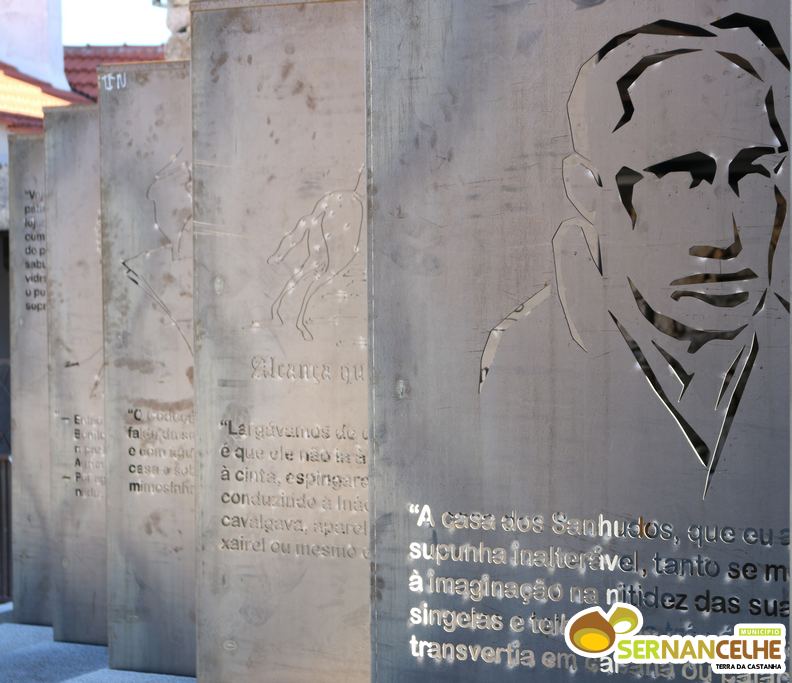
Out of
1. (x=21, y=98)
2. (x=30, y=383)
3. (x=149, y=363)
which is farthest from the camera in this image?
(x=21, y=98)

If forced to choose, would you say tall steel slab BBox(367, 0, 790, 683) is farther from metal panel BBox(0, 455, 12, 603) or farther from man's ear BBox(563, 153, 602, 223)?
metal panel BBox(0, 455, 12, 603)

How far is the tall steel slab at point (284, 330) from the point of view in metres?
3.55

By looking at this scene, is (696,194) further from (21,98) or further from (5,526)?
(21,98)

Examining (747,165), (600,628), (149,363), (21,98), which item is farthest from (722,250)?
(21,98)

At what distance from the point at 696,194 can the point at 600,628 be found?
3.07 ft

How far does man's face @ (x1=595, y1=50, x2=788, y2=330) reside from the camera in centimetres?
235

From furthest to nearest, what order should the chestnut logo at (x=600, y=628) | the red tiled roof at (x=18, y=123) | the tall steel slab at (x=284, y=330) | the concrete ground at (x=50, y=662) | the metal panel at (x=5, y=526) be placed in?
the red tiled roof at (x=18, y=123) < the metal panel at (x=5, y=526) < the concrete ground at (x=50, y=662) < the tall steel slab at (x=284, y=330) < the chestnut logo at (x=600, y=628)

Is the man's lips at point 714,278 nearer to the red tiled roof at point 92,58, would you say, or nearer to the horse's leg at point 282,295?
the horse's leg at point 282,295

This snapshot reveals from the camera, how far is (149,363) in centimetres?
444

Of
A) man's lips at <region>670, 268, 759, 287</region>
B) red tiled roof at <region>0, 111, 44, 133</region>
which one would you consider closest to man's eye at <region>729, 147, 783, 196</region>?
man's lips at <region>670, 268, 759, 287</region>

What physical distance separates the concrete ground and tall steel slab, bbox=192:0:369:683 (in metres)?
0.89

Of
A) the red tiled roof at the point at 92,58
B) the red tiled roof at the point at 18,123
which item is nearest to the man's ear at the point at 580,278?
the red tiled roof at the point at 18,123

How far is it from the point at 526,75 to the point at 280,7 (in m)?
1.30

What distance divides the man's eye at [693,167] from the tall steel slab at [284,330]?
1.33 m
